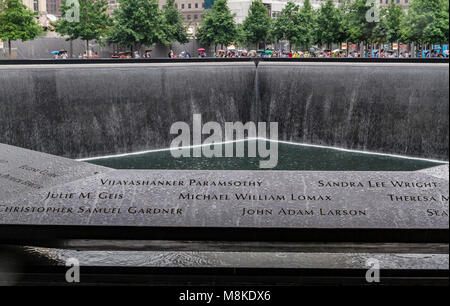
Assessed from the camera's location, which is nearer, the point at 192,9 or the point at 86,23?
the point at 86,23

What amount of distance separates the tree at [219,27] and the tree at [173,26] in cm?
110

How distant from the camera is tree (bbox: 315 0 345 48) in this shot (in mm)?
31125

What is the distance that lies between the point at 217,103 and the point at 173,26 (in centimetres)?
1868

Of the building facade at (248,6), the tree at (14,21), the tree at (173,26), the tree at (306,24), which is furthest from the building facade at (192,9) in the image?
the tree at (14,21)

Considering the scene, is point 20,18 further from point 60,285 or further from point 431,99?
point 60,285

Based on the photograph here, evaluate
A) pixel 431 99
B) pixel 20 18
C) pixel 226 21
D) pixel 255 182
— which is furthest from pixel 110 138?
pixel 226 21

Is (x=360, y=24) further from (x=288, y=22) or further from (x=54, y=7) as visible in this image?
(x=54, y=7)

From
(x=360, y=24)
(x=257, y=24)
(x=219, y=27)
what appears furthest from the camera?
(x=257, y=24)

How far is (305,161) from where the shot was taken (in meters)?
11.7

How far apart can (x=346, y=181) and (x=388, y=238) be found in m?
0.57

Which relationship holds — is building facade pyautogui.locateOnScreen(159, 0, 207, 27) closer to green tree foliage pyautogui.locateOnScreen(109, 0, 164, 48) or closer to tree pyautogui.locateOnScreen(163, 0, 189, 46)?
tree pyautogui.locateOnScreen(163, 0, 189, 46)

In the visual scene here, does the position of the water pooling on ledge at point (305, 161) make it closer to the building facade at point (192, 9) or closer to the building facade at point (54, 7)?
the building facade at point (54, 7)

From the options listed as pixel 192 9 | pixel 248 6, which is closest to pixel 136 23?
pixel 192 9

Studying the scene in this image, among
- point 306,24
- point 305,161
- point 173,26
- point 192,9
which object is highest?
point 192,9
